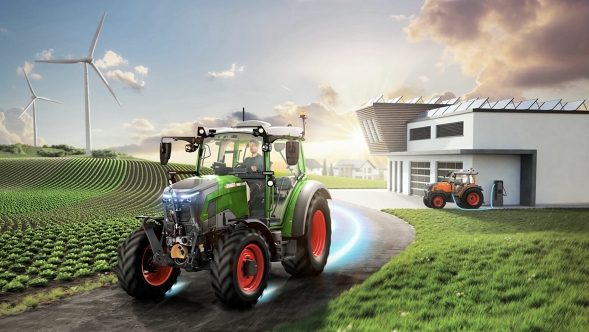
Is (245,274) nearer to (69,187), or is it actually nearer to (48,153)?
(69,187)

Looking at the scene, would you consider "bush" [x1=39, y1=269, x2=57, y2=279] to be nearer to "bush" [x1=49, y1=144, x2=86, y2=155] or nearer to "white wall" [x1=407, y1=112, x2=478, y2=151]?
"white wall" [x1=407, y1=112, x2=478, y2=151]

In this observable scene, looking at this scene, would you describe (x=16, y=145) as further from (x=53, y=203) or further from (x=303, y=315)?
(x=303, y=315)

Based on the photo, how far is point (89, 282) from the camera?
9273 millimetres

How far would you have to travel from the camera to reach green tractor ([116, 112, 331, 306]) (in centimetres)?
717

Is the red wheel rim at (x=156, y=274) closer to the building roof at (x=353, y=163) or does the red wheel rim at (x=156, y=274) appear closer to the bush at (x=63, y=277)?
the bush at (x=63, y=277)

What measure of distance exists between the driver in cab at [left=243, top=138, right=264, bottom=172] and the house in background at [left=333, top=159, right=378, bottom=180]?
287 feet

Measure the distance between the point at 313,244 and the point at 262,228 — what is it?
2.24 meters

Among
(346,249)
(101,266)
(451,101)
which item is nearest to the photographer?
(101,266)

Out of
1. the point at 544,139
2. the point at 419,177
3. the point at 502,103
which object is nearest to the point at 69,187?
the point at 419,177

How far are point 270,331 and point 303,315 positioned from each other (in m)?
0.86

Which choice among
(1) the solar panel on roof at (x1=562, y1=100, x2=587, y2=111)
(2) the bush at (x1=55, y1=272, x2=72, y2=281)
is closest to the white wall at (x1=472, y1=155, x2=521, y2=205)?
(1) the solar panel on roof at (x1=562, y1=100, x2=587, y2=111)

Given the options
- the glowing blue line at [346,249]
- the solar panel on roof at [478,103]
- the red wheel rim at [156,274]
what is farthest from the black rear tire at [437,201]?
the red wheel rim at [156,274]

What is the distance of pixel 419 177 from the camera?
110ft

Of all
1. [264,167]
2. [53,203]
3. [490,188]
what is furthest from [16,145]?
[264,167]
